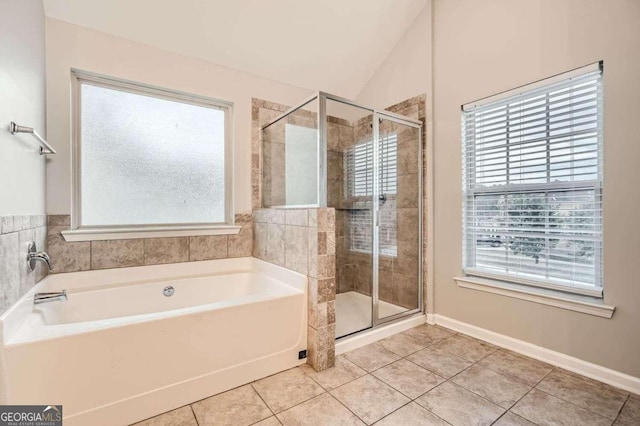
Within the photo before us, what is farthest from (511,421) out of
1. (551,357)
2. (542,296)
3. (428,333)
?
(428,333)

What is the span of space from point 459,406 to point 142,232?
98.4 inches

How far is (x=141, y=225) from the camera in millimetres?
2389

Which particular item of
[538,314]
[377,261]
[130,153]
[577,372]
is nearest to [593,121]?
[538,314]

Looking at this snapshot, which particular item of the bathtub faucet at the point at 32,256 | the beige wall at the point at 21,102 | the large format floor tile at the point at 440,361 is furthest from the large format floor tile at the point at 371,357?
the beige wall at the point at 21,102

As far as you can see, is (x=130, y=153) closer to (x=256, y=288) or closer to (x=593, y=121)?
(x=256, y=288)

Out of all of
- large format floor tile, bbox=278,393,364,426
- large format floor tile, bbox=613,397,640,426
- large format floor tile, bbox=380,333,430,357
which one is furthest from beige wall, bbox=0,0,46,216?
large format floor tile, bbox=613,397,640,426

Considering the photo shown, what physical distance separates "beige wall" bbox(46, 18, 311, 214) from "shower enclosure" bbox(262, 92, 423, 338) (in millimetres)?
256

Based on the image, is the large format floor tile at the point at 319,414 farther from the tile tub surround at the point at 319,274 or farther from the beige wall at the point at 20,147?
the beige wall at the point at 20,147

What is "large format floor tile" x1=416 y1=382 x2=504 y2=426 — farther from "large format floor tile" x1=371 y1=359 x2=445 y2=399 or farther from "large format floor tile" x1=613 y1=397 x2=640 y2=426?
"large format floor tile" x1=613 y1=397 x2=640 y2=426

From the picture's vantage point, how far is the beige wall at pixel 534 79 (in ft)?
5.56

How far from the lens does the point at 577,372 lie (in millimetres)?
1871

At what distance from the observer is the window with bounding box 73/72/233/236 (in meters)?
2.20

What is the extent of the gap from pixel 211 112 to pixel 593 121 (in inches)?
116

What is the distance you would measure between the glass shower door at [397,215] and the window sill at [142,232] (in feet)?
4.63
